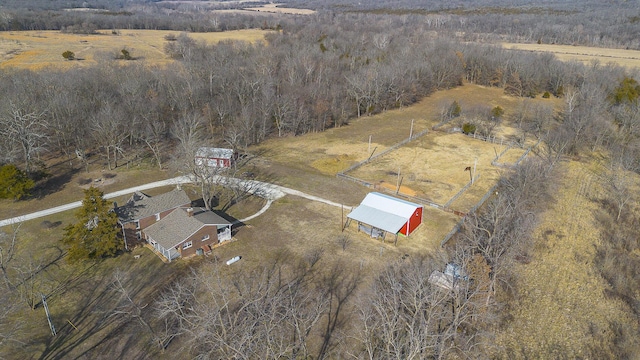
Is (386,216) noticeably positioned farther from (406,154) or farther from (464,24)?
(464,24)

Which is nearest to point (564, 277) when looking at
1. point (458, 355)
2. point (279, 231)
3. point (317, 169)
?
point (458, 355)

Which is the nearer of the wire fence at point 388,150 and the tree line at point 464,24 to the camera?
the wire fence at point 388,150

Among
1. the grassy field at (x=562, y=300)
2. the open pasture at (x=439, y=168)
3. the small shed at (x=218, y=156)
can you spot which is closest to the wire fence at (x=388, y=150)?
the open pasture at (x=439, y=168)

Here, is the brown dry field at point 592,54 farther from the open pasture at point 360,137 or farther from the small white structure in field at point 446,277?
the small white structure in field at point 446,277

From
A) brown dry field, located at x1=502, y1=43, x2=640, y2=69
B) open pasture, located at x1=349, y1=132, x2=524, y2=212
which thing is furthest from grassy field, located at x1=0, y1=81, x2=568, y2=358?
brown dry field, located at x1=502, y1=43, x2=640, y2=69

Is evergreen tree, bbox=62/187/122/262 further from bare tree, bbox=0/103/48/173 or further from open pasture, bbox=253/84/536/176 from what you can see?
open pasture, bbox=253/84/536/176

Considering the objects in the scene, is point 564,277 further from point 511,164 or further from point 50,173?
point 50,173
